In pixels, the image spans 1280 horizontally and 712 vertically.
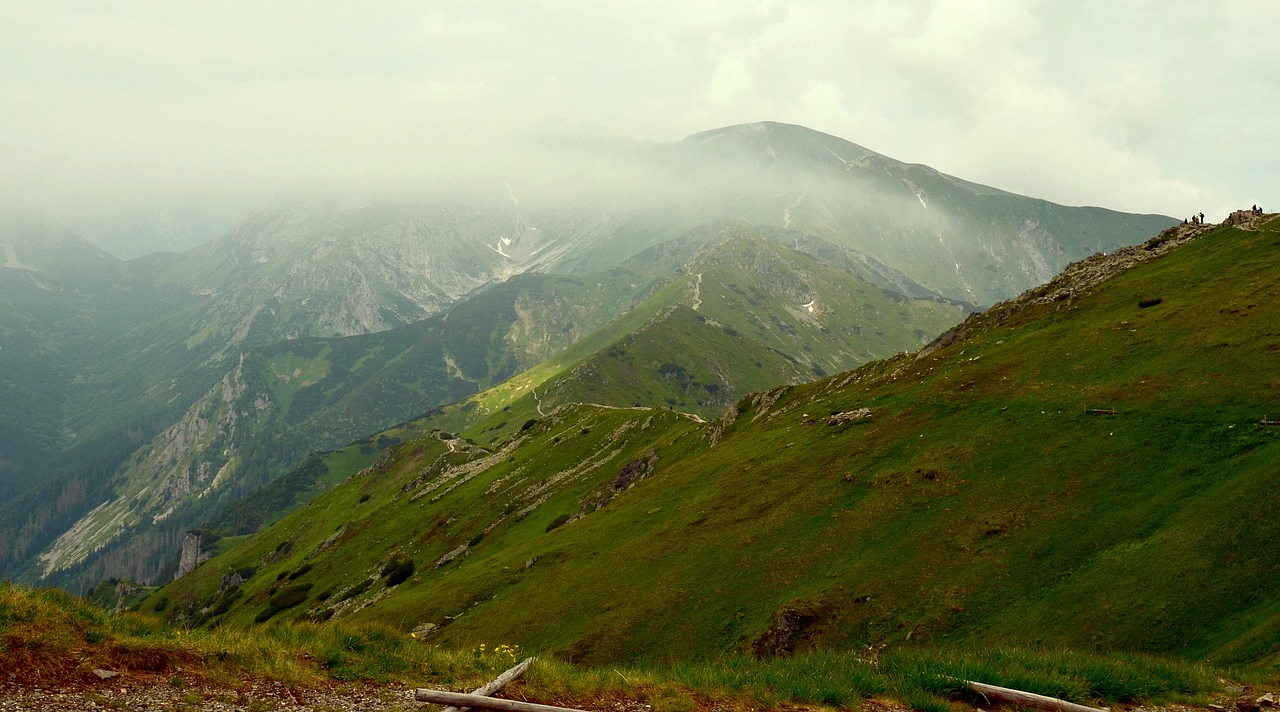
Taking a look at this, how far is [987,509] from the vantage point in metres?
45.1

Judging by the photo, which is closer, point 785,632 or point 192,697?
point 192,697

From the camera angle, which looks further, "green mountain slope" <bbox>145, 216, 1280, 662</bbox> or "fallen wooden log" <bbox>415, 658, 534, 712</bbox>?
"green mountain slope" <bbox>145, 216, 1280, 662</bbox>

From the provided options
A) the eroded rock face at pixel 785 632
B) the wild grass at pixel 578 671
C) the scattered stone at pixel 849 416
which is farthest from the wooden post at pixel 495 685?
the scattered stone at pixel 849 416

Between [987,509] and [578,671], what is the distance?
127 ft

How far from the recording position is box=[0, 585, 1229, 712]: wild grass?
14.7m

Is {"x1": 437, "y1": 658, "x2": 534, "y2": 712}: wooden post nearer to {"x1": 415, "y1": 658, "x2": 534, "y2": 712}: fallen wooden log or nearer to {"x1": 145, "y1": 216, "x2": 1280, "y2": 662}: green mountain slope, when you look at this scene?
{"x1": 415, "y1": 658, "x2": 534, "y2": 712}: fallen wooden log

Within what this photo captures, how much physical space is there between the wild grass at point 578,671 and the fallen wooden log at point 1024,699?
326 mm

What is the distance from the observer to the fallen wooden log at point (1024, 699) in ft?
43.6

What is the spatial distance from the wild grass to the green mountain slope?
1558 centimetres

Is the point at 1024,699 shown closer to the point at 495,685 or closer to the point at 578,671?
the point at 578,671

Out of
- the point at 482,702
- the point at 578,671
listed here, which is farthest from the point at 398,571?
the point at 482,702

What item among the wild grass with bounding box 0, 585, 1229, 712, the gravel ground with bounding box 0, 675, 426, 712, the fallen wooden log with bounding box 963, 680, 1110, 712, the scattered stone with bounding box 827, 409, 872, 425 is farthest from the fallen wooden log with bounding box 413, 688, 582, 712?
the scattered stone with bounding box 827, 409, 872, 425

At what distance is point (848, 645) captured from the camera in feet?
128

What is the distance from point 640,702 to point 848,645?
28.7 m
